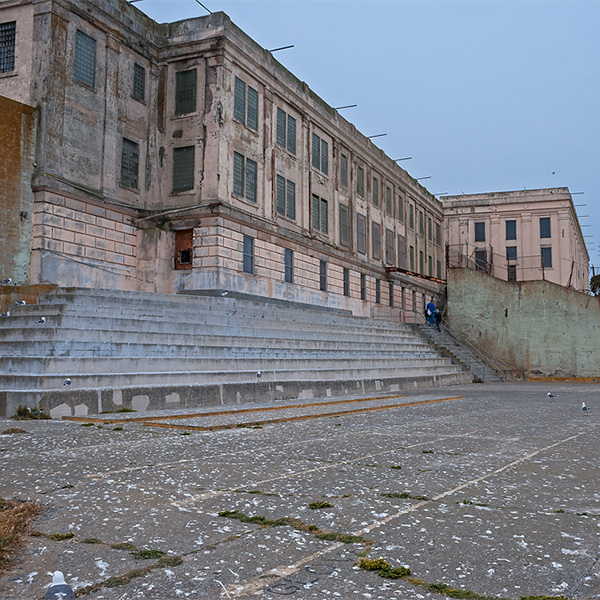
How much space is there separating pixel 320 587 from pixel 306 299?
29646mm

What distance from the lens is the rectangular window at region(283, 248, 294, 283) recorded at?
3091cm

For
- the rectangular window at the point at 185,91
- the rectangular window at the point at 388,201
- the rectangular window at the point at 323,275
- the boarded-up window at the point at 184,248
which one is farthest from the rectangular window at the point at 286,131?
the rectangular window at the point at 388,201

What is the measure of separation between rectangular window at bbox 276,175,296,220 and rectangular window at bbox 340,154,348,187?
6.26 meters

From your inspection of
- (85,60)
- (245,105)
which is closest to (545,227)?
(245,105)

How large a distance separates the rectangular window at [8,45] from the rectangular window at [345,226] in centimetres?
1980

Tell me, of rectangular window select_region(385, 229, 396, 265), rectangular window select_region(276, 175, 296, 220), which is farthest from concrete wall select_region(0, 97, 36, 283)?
rectangular window select_region(385, 229, 396, 265)

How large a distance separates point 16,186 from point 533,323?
21.9 meters

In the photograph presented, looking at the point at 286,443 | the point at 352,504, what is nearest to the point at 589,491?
the point at 352,504

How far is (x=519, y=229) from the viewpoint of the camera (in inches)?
2255

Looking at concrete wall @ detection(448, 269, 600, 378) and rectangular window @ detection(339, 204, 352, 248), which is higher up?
rectangular window @ detection(339, 204, 352, 248)

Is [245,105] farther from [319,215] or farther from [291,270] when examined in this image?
[319,215]

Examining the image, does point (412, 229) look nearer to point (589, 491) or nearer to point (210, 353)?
point (210, 353)

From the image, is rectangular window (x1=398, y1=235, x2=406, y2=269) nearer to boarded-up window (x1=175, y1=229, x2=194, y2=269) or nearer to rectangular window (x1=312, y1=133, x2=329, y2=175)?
rectangular window (x1=312, y1=133, x2=329, y2=175)

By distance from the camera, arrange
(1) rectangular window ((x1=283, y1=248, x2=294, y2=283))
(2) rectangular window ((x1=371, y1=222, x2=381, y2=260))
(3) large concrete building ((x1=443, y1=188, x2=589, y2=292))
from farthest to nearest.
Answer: (3) large concrete building ((x1=443, y1=188, x2=589, y2=292)) < (2) rectangular window ((x1=371, y1=222, x2=381, y2=260)) < (1) rectangular window ((x1=283, y1=248, x2=294, y2=283))
